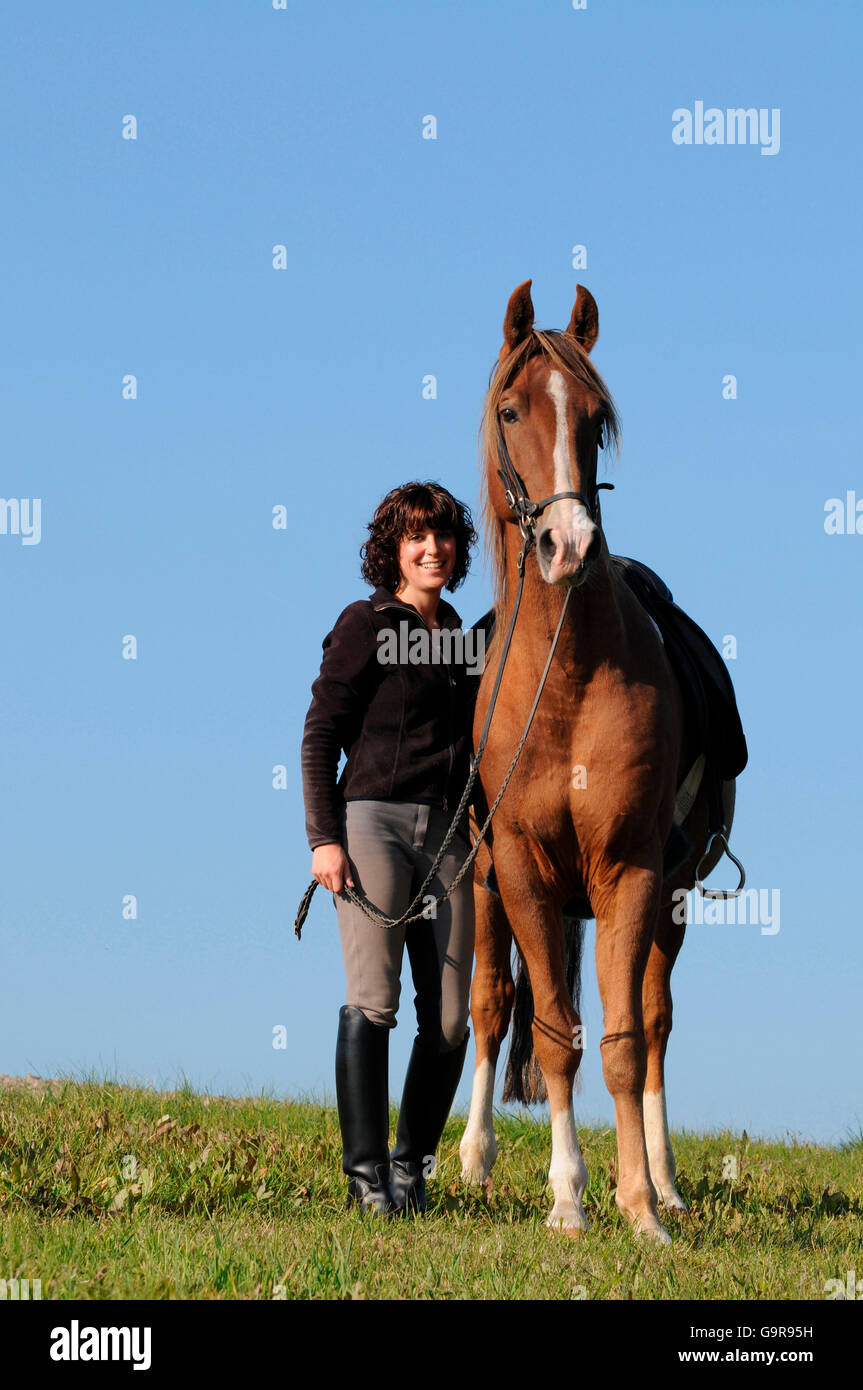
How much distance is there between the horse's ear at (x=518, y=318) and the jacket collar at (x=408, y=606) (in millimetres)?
975

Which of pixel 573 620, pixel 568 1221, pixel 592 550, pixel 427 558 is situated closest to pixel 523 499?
pixel 592 550

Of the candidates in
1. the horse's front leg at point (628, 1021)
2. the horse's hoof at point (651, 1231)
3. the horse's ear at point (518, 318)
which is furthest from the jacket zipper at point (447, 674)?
the horse's hoof at point (651, 1231)

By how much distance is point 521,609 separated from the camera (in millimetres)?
5055

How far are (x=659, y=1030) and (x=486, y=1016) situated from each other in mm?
789

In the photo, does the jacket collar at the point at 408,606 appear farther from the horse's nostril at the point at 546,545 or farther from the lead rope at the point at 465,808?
the horse's nostril at the point at 546,545

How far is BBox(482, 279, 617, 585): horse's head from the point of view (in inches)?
177

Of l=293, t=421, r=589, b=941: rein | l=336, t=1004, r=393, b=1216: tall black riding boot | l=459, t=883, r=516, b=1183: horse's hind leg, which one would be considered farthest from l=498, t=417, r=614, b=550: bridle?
l=459, t=883, r=516, b=1183: horse's hind leg

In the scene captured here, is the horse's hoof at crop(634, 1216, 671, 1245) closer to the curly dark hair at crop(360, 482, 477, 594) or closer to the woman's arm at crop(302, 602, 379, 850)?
the woman's arm at crop(302, 602, 379, 850)

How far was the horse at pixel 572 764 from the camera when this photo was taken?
4.82 metres

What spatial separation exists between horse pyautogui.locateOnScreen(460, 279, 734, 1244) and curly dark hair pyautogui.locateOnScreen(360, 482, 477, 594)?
332 millimetres

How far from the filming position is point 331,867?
16.5 ft

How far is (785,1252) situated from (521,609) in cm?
242
